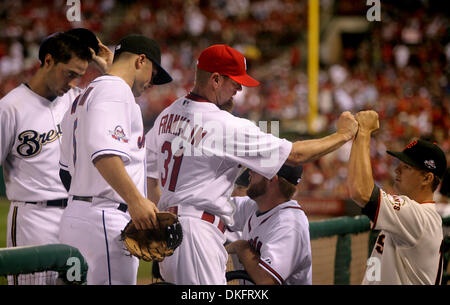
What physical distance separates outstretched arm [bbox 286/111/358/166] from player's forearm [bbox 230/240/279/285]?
530 millimetres

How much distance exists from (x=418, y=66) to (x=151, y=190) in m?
14.1

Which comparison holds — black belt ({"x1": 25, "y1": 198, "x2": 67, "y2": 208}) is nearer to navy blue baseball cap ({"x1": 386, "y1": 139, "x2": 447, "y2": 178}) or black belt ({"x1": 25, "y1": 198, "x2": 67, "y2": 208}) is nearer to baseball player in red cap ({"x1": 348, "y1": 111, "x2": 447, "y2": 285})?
baseball player in red cap ({"x1": 348, "y1": 111, "x2": 447, "y2": 285})

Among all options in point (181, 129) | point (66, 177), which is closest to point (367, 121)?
point (181, 129)

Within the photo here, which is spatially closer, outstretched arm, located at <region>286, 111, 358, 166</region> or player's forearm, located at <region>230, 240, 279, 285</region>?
outstretched arm, located at <region>286, 111, 358, 166</region>

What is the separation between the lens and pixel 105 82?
270 centimetres

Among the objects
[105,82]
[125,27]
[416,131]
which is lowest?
[416,131]

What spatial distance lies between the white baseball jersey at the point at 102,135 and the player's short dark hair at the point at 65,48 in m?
0.55

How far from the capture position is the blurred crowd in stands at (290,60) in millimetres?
12562

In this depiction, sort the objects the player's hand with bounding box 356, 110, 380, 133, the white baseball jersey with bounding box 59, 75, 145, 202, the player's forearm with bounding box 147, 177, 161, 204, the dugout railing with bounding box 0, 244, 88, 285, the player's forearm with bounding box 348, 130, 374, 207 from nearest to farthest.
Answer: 1. the dugout railing with bounding box 0, 244, 88, 285
2. the white baseball jersey with bounding box 59, 75, 145, 202
3. the player's forearm with bounding box 348, 130, 374, 207
4. the player's hand with bounding box 356, 110, 380, 133
5. the player's forearm with bounding box 147, 177, 161, 204

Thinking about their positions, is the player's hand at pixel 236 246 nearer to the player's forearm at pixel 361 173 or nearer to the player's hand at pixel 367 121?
the player's forearm at pixel 361 173

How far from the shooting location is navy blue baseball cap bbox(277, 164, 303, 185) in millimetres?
3129

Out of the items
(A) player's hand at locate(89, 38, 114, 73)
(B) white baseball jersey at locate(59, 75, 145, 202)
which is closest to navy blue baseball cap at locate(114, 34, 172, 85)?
(B) white baseball jersey at locate(59, 75, 145, 202)
